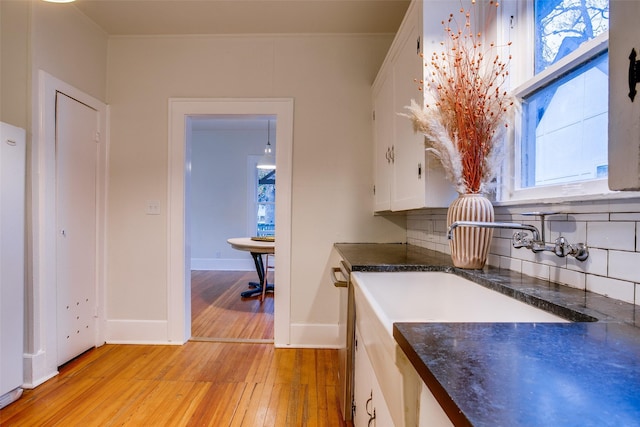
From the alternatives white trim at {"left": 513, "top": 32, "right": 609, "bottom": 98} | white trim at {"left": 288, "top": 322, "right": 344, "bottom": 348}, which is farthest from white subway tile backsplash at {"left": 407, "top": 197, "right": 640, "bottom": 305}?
white trim at {"left": 288, "top": 322, "right": 344, "bottom": 348}

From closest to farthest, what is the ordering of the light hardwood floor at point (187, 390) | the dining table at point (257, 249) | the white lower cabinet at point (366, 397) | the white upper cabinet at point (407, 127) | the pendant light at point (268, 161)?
the white lower cabinet at point (366, 397)
the white upper cabinet at point (407, 127)
the light hardwood floor at point (187, 390)
the dining table at point (257, 249)
the pendant light at point (268, 161)

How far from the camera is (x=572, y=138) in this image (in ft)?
3.47

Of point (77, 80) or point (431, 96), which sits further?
point (77, 80)

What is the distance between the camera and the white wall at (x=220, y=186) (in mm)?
5586

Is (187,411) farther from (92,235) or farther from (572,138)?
(572,138)

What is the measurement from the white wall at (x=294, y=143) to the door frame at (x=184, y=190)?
0.06 metres

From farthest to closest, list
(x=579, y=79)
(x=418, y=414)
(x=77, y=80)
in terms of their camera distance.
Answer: (x=77, y=80) → (x=579, y=79) → (x=418, y=414)

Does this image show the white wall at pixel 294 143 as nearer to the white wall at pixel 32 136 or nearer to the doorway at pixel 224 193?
the white wall at pixel 32 136

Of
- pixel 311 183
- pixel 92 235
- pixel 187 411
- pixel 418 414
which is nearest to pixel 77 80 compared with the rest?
pixel 92 235

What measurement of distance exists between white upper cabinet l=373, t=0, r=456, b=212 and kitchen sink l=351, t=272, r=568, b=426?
385mm

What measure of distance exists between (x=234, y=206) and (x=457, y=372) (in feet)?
18.0

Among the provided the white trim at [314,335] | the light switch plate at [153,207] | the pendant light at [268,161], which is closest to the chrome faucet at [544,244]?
the white trim at [314,335]

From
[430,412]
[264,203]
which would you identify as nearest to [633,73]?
[430,412]

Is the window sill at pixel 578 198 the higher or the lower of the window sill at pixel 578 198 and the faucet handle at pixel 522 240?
the higher
